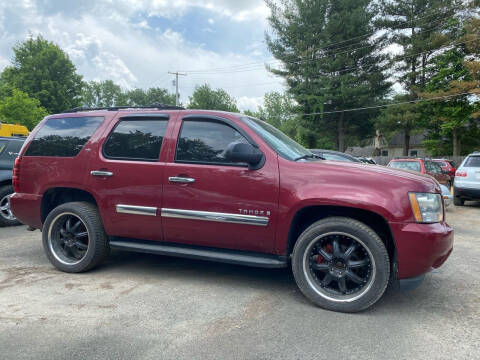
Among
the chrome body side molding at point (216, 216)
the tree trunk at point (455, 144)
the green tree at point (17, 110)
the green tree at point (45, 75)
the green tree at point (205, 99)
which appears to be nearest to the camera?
the chrome body side molding at point (216, 216)

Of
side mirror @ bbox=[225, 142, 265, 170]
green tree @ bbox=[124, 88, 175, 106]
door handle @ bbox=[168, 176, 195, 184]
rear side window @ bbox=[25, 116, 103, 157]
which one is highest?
green tree @ bbox=[124, 88, 175, 106]

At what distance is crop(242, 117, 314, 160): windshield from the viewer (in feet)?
11.8

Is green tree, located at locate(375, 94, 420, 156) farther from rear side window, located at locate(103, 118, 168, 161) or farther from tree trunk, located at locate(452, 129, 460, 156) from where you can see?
rear side window, located at locate(103, 118, 168, 161)

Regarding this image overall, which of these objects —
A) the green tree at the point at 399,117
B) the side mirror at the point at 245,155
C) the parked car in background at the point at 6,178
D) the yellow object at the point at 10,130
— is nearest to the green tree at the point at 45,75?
the yellow object at the point at 10,130

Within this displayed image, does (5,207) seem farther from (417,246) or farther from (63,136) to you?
(417,246)

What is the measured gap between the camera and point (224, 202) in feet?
11.4

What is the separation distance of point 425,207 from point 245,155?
162 centimetres

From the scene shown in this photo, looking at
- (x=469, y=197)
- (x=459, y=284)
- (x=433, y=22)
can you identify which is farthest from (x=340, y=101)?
(x=459, y=284)

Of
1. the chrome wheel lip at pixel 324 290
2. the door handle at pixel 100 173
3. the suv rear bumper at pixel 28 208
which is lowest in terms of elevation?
the chrome wheel lip at pixel 324 290

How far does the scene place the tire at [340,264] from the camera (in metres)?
3.06

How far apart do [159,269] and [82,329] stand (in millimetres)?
1553

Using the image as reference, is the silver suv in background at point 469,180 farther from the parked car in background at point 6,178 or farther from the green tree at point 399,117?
the green tree at point 399,117

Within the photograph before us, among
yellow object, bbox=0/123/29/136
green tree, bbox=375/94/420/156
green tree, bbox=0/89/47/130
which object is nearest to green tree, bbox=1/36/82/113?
green tree, bbox=0/89/47/130

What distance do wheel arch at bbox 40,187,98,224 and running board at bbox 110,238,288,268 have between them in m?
0.67
